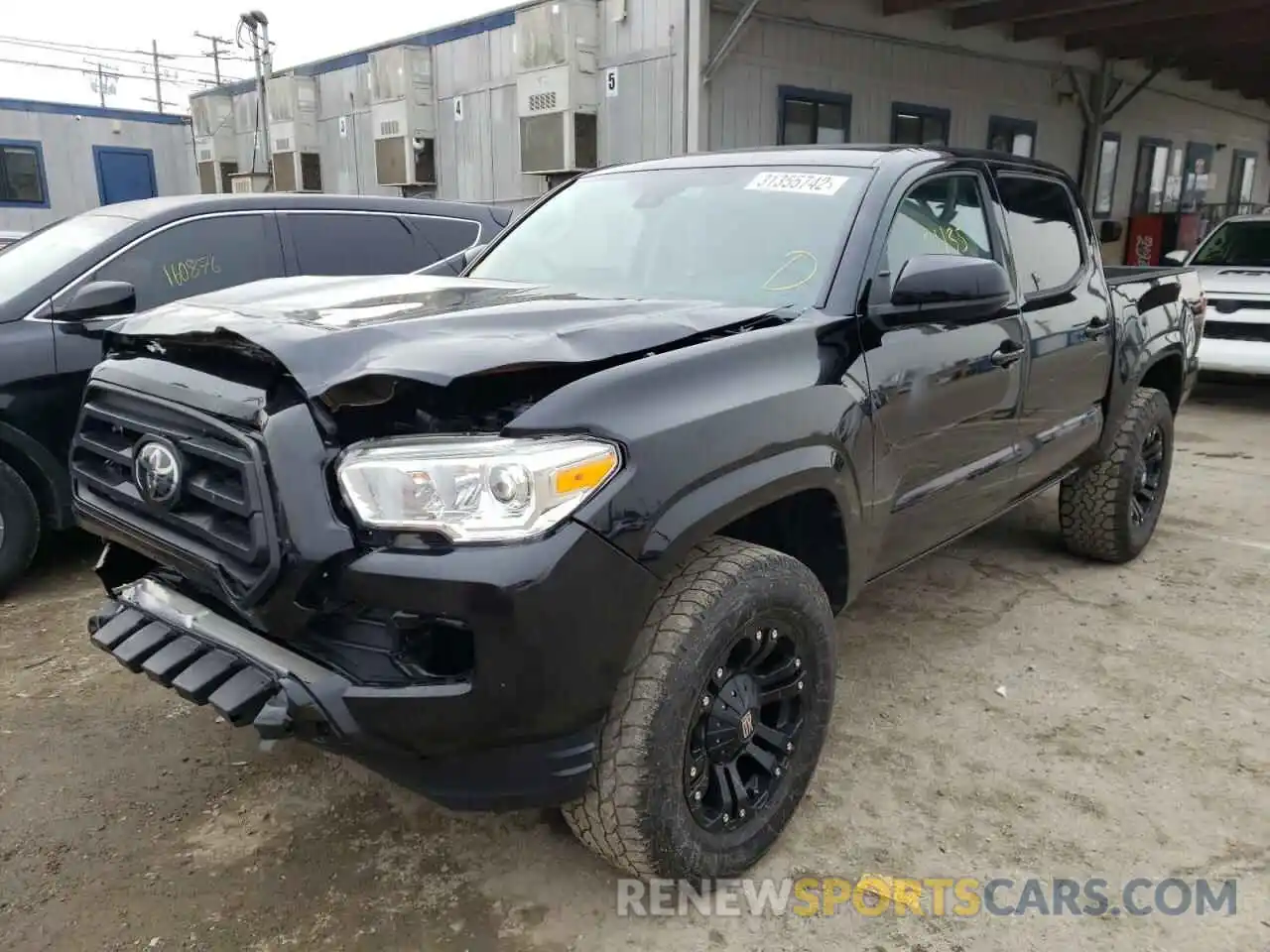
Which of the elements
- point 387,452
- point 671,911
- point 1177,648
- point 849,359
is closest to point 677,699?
point 671,911

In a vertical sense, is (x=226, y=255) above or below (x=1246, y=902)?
above

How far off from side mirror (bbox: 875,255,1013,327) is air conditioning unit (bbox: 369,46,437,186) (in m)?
12.9

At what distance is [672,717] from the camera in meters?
2.11

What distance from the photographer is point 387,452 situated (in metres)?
1.91

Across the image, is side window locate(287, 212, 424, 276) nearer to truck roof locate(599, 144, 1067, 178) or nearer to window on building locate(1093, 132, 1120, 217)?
truck roof locate(599, 144, 1067, 178)

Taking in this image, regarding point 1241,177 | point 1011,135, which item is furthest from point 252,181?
point 1241,177

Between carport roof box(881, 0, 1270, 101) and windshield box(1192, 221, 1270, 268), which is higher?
carport roof box(881, 0, 1270, 101)

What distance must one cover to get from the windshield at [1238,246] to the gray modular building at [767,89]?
10.3 feet

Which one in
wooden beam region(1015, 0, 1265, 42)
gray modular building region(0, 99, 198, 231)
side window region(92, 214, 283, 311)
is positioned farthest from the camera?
gray modular building region(0, 99, 198, 231)

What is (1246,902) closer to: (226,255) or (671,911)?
(671,911)

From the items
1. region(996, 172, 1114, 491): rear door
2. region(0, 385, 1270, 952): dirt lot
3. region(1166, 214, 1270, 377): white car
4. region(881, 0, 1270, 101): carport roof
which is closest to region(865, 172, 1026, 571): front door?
region(996, 172, 1114, 491): rear door

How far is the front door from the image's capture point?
2820 millimetres

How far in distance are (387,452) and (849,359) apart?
1323mm

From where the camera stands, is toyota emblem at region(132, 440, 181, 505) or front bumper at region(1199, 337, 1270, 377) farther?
front bumper at region(1199, 337, 1270, 377)
